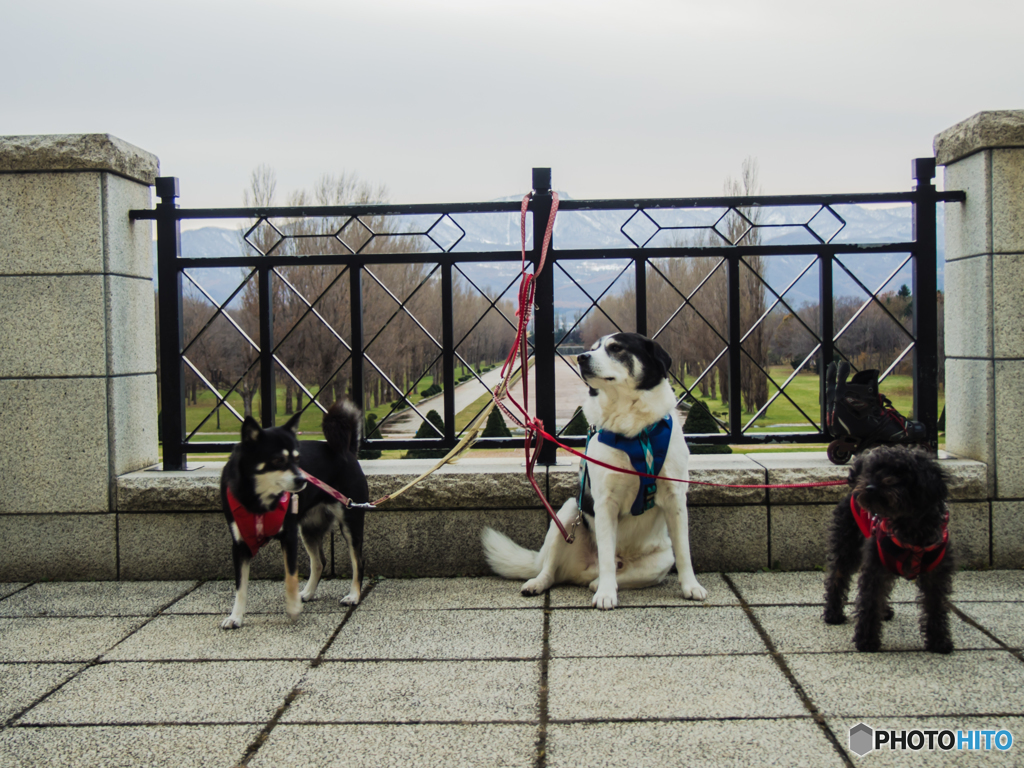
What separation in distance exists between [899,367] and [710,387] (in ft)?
48.8

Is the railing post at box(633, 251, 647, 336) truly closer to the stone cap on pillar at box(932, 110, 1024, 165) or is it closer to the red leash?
the red leash

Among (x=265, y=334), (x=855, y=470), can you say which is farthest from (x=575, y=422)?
(x=855, y=470)

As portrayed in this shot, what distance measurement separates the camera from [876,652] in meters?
3.25

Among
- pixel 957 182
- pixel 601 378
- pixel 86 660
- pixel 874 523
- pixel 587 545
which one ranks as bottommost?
pixel 86 660

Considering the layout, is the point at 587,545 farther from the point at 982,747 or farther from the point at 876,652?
the point at 982,747

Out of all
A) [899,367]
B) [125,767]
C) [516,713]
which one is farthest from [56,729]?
[899,367]

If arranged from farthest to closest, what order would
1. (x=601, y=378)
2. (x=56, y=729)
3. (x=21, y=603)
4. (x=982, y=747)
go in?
(x=21, y=603)
(x=601, y=378)
(x=56, y=729)
(x=982, y=747)

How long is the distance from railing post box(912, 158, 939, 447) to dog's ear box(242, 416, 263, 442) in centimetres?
403

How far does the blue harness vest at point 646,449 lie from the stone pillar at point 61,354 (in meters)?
3.15

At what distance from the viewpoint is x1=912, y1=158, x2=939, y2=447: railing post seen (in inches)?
186

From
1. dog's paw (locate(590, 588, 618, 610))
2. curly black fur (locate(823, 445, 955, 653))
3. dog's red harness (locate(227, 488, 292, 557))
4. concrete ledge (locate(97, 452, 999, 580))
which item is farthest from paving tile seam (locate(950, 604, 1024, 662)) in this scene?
dog's red harness (locate(227, 488, 292, 557))

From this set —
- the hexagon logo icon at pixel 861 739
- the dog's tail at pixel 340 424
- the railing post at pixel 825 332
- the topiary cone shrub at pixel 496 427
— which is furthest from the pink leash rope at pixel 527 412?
the topiary cone shrub at pixel 496 427

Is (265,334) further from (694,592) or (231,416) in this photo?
(231,416)

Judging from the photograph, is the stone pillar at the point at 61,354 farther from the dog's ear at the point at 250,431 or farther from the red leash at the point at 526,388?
the red leash at the point at 526,388
